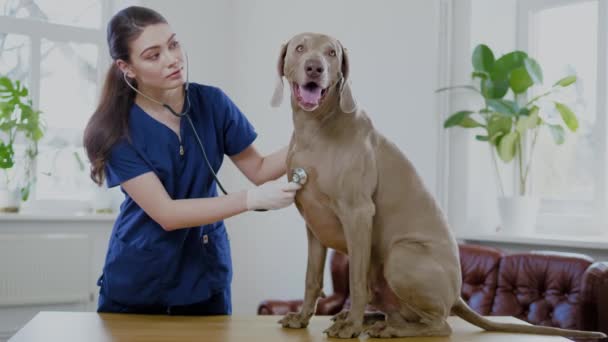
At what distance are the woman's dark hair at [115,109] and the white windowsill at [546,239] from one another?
2.20 m

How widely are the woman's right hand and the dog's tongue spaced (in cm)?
20

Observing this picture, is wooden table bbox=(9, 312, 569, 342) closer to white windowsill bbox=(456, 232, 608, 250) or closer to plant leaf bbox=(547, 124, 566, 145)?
white windowsill bbox=(456, 232, 608, 250)

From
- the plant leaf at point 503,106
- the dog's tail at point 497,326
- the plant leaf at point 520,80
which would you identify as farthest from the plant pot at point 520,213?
the dog's tail at point 497,326

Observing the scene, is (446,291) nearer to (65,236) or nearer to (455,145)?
(455,145)

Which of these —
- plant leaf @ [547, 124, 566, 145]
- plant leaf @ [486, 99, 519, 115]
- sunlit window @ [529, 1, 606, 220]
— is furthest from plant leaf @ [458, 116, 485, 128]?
sunlit window @ [529, 1, 606, 220]

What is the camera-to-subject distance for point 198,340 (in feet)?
4.78

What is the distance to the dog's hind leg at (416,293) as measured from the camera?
4.74 feet

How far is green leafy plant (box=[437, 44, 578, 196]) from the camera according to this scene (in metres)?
3.37

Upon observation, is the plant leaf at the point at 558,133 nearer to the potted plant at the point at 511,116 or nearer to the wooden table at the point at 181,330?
the potted plant at the point at 511,116

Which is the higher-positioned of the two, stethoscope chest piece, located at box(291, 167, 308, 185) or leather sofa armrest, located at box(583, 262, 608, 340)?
stethoscope chest piece, located at box(291, 167, 308, 185)

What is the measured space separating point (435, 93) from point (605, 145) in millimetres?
874

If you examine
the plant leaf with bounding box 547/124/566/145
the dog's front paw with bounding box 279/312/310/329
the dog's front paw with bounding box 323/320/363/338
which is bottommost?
the dog's front paw with bounding box 279/312/310/329

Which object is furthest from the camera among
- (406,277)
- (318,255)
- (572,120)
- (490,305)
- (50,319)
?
(572,120)

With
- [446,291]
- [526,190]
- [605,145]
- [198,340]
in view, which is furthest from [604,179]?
[198,340]
